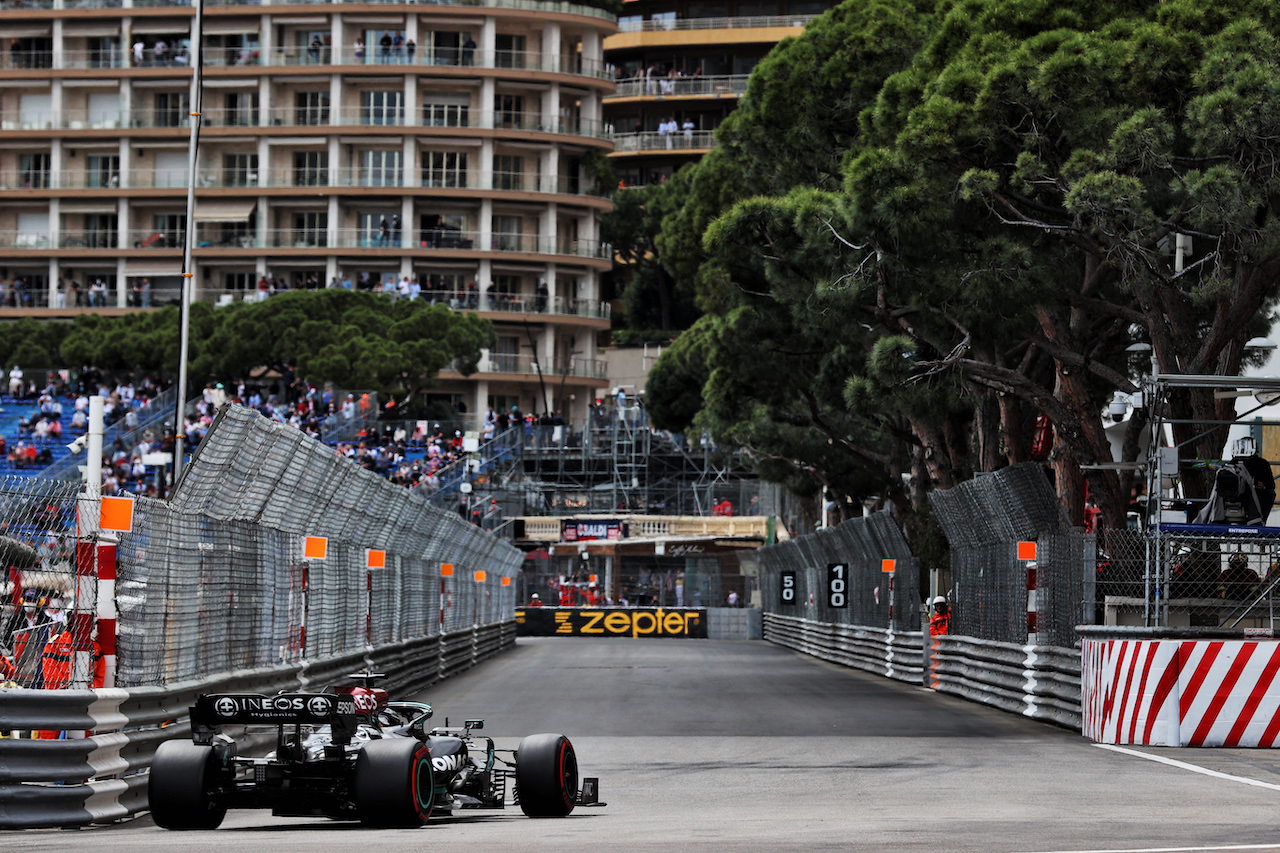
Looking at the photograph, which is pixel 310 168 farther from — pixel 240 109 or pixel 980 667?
pixel 980 667

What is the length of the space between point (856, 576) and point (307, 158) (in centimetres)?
6655

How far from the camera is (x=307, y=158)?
9688 cm

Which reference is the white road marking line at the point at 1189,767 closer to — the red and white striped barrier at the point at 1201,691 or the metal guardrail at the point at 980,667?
the red and white striped barrier at the point at 1201,691

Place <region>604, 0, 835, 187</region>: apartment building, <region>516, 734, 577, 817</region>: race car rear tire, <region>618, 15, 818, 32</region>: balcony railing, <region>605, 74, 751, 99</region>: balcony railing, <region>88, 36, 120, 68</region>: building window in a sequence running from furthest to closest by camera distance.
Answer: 1. <region>604, 0, 835, 187</region>: apartment building
2. <region>618, 15, 818, 32</region>: balcony railing
3. <region>605, 74, 751, 99</region>: balcony railing
4. <region>88, 36, 120, 68</region>: building window
5. <region>516, 734, 577, 817</region>: race car rear tire

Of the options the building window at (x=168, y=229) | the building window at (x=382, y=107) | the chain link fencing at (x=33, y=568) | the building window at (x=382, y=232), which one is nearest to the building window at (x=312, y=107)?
the building window at (x=382, y=107)

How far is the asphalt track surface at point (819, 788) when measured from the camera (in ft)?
30.3

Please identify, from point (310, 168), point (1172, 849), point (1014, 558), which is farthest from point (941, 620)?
point (310, 168)

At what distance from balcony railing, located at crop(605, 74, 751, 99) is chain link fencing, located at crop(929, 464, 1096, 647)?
91.6 meters

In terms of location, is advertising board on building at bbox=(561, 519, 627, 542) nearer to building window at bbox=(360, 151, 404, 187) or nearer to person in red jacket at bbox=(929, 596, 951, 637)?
building window at bbox=(360, 151, 404, 187)

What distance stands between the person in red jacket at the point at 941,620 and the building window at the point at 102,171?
78.2 meters

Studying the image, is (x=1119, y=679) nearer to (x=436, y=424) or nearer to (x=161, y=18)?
(x=436, y=424)

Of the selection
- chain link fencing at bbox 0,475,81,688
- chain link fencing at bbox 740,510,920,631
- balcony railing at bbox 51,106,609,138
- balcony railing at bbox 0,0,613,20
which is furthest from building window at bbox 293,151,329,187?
chain link fencing at bbox 0,475,81,688

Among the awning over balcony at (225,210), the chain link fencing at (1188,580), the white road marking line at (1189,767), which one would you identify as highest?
the awning over balcony at (225,210)

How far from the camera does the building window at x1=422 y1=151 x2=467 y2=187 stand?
96.4m
